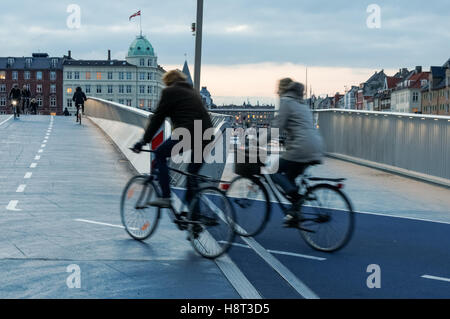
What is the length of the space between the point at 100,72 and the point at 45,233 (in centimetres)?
16089

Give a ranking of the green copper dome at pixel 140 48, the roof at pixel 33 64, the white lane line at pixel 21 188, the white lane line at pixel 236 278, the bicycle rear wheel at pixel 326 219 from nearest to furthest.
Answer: the white lane line at pixel 236 278 → the bicycle rear wheel at pixel 326 219 → the white lane line at pixel 21 188 → the roof at pixel 33 64 → the green copper dome at pixel 140 48

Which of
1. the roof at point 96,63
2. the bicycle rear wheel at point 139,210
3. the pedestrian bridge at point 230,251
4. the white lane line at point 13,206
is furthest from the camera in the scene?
the roof at point 96,63

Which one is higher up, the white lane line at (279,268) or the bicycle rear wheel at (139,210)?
the bicycle rear wheel at (139,210)

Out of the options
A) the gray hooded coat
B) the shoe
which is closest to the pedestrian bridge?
the shoe

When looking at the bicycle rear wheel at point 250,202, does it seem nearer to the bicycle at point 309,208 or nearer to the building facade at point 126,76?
the bicycle at point 309,208

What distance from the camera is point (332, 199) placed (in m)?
7.18

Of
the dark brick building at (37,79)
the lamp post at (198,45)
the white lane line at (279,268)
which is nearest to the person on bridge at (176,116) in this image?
A: the white lane line at (279,268)

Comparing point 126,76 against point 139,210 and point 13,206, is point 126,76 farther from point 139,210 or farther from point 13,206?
point 139,210

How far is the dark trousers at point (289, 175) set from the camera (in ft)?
24.5

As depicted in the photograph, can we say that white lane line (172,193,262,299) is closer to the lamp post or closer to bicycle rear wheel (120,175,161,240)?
bicycle rear wheel (120,175,161,240)

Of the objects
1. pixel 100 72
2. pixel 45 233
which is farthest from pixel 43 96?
pixel 45 233

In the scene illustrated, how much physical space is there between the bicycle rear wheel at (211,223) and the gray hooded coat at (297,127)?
1.08m

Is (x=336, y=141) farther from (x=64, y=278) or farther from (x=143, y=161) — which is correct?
(x=64, y=278)

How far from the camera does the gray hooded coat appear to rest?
24.3 feet
